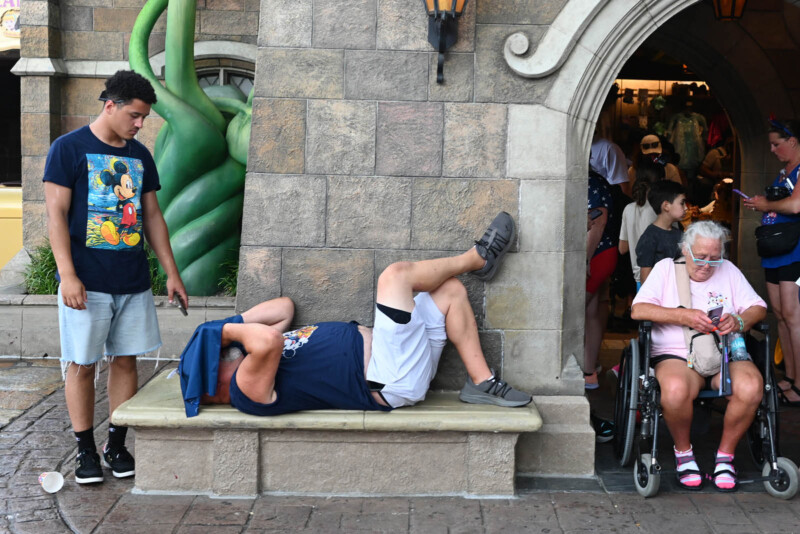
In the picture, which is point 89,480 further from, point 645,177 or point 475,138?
point 645,177

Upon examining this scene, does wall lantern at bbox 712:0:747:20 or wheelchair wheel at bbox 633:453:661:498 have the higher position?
wall lantern at bbox 712:0:747:20

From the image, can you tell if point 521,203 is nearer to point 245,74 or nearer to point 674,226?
point 674,226

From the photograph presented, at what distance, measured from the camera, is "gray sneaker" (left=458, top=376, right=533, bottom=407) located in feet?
13.8

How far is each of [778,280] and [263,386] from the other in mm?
3439

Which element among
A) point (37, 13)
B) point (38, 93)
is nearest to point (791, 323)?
point (38, 93)

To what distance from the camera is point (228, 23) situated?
318 inches

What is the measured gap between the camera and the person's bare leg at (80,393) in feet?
13.8

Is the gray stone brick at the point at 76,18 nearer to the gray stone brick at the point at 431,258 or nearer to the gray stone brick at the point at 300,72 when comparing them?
the gray stone brick at the point at 300,72

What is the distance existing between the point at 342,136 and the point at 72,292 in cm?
143

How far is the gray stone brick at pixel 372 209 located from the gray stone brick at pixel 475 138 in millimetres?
293

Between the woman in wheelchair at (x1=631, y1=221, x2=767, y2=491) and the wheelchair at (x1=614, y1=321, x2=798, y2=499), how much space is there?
2.3 inches

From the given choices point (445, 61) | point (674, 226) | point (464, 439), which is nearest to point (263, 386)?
point (464, 439)

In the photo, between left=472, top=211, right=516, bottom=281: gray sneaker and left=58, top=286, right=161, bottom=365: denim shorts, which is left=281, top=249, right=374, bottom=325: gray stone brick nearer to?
left=472, top=211, right=516, bottom=281: gray sneaker

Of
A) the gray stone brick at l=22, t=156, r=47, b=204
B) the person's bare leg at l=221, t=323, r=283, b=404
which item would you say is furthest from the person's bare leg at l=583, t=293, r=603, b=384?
the gray stone brick at l=22, t=156, r=47, b=204
